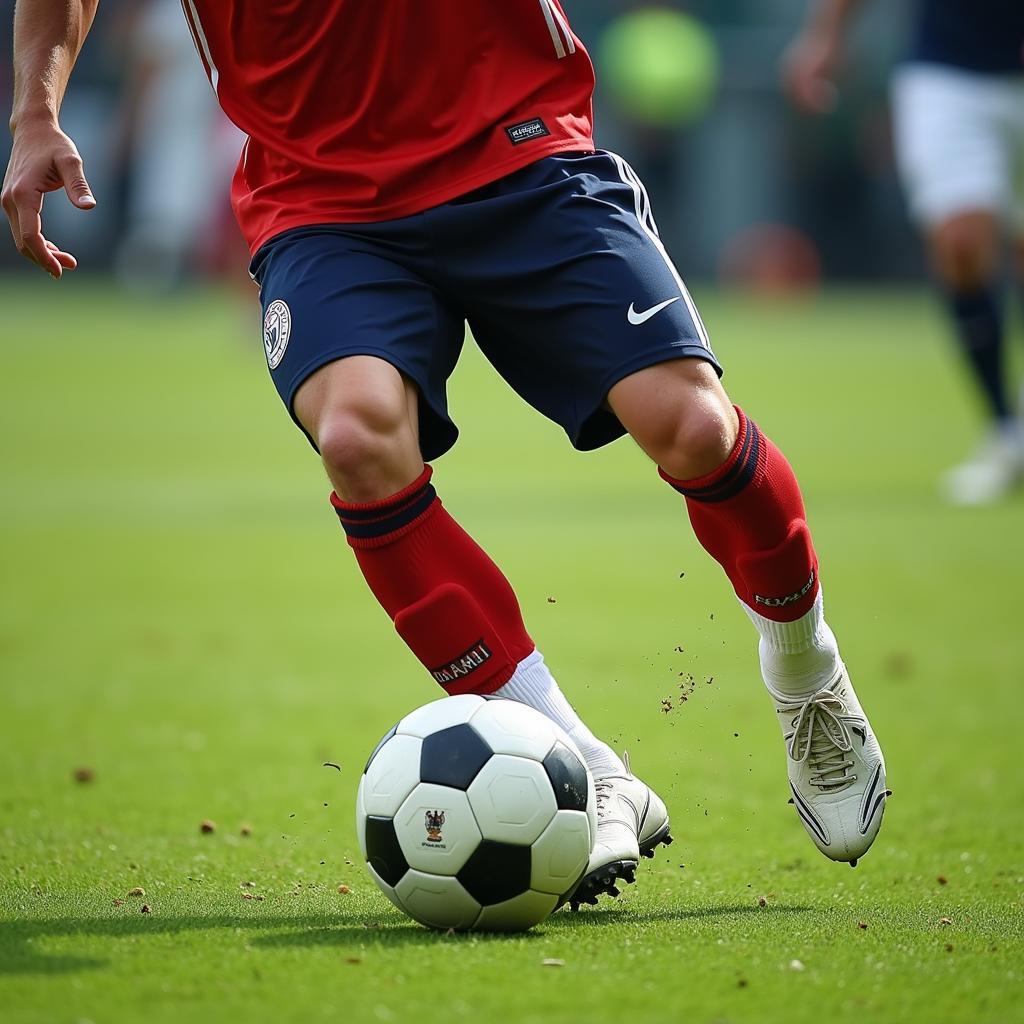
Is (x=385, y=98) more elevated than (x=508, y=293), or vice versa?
(x=385, y=98)

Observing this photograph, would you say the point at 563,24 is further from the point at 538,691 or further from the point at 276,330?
the point at 538,691

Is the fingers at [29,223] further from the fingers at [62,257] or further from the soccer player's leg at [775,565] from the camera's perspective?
the soccer player's leg at [775,565]

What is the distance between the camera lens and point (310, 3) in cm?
334

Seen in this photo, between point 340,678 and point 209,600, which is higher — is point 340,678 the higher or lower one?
the higher one

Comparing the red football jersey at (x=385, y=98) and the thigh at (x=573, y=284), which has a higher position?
the red football jersey at (x=385, y=98)

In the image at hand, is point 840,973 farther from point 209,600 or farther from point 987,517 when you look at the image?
point 987,517

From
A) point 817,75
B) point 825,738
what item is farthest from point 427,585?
point 817,75

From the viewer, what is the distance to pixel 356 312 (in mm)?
3107

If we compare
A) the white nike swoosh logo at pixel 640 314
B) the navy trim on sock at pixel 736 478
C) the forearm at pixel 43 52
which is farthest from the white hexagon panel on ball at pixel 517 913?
the forearm at pixel 43 52

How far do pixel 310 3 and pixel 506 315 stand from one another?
2.33ft

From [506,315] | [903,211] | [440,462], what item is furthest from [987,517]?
[903,211]

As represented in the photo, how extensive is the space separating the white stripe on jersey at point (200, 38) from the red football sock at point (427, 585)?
0.98 meters

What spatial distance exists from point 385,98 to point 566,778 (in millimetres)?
1352

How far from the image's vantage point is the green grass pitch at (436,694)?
249 centimetres
